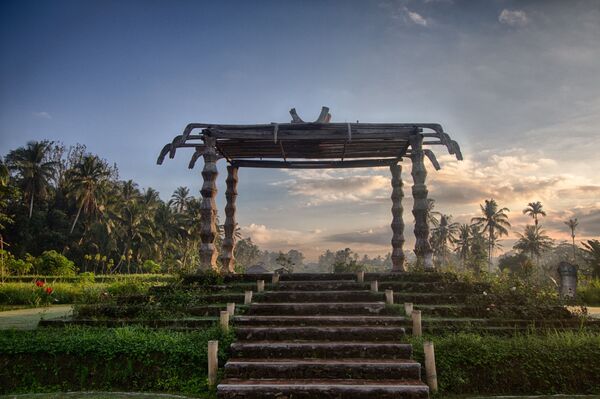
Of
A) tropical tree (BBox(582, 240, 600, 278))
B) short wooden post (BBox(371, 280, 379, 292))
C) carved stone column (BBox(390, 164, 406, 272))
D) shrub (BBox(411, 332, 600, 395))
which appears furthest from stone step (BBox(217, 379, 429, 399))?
tropical tree (BBox(582, 240, 600, 278))

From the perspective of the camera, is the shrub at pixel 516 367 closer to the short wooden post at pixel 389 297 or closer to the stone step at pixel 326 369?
the stone step at pixel 326 369

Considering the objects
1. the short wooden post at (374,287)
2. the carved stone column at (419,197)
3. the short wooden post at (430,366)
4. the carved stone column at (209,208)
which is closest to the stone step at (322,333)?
the short wooden post at (430,366)

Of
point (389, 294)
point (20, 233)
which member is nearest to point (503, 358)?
point (389, 294)

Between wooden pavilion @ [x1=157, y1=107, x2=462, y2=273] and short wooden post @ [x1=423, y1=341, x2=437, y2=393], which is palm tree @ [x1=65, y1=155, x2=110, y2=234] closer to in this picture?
wooden pavilion @ [x1=157, y1=107, x2=462, y2=273]

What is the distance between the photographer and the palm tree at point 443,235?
220 feet

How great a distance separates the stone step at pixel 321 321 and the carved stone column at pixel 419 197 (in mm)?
3787

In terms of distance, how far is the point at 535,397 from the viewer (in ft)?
21.3

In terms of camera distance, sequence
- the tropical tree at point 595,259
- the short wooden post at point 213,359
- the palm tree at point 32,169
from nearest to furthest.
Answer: the short wooden post at point 213,359, the tropical tree at point 595,259, the palm tree at point 32,169

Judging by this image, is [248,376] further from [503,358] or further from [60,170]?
[60,170]

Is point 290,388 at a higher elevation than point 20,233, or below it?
below

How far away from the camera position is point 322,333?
7848 mm

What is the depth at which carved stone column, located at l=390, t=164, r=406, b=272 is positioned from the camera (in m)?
13.4

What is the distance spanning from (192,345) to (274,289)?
326cm

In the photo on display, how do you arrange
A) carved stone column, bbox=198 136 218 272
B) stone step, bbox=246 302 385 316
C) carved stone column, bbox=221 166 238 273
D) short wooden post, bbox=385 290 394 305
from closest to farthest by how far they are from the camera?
stone step, bbox=246 302 385 316 → short wooden post, bbox=385 290 394 305 → carved stone column, bbox=198 136 218 272 → carved stone column, bbox=221 166 238 273
